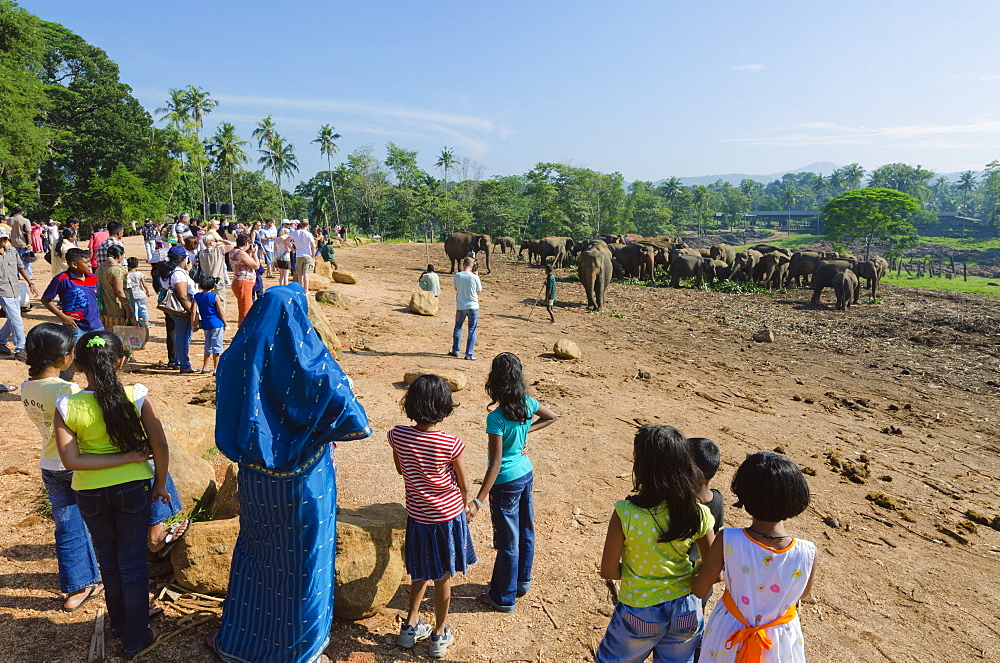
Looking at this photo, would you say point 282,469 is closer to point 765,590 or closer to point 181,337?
point 765,590

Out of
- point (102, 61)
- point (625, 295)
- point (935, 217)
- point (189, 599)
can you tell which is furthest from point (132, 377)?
point (935, 217)

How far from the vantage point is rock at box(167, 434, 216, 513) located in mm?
4199

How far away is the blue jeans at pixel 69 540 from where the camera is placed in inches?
129

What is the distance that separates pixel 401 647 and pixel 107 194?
1583 inches

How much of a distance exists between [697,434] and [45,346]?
7.25 meters

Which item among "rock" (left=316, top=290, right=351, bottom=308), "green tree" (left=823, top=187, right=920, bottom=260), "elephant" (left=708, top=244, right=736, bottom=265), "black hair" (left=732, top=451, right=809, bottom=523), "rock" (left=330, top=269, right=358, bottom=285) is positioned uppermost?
"green tree" (left=823, top=187, right=920, bottom=260)

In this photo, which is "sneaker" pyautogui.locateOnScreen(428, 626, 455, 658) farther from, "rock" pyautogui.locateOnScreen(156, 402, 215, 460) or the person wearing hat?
the person wearing hat

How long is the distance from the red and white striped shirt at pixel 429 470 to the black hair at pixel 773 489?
4.91 ft

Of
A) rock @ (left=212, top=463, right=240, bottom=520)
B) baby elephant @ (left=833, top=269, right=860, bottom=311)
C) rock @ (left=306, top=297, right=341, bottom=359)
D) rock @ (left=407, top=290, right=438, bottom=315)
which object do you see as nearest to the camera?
rock @ (left=212, top=463, right=240, bottom=520)

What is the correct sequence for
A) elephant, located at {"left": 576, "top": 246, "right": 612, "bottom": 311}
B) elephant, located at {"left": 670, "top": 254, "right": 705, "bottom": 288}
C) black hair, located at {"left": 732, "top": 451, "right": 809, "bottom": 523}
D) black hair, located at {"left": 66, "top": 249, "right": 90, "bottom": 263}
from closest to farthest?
black hair, located at {"left": 732, "top": 451, "right": 809, "bottom": 523}
black hair, located at {"left": 66, "top": 249, "right": 90, "bottom": 263}
elephant, located at {"left": 576, "top": 246, "right": 612, "bottom": 311}
elephant, located at {"left": 670, "top": 254, "right": 705, "bottom": 288}

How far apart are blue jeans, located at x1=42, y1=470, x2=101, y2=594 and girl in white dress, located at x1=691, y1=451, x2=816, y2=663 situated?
3.51 meters

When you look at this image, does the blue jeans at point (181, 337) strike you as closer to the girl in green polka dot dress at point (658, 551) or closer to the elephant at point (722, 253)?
the girl in green polka dot dress at point (658, 551)

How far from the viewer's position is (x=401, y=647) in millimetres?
3361

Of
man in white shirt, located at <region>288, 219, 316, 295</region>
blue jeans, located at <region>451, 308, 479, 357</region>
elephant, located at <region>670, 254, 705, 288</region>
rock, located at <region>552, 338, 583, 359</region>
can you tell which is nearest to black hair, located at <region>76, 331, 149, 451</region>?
blue jeans, located at <region>451, 308, 479, 357</region>
